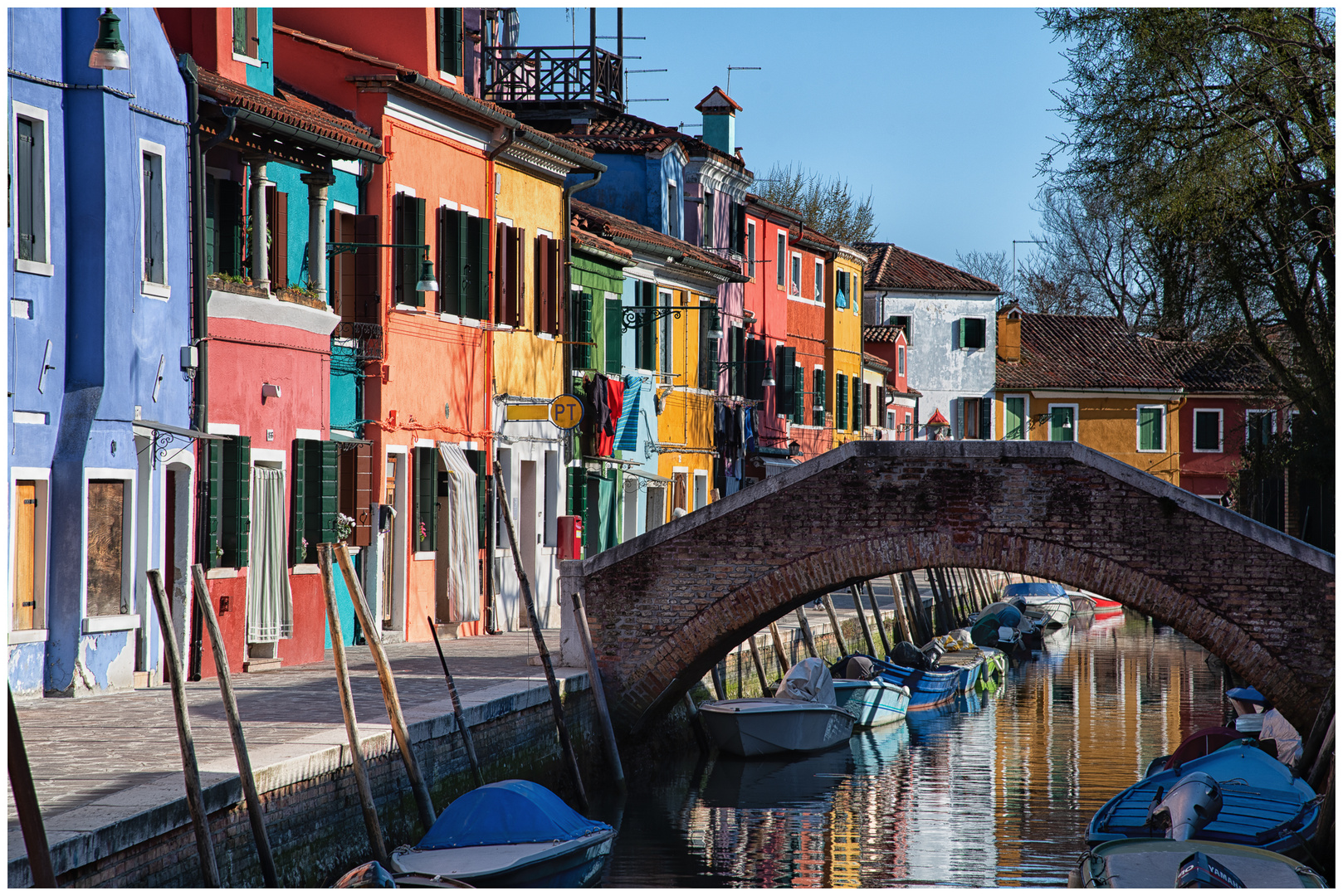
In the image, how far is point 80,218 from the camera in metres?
14.0

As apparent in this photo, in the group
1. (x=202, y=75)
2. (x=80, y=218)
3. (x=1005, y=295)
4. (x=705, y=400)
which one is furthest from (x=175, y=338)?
(x=1005, y=295)

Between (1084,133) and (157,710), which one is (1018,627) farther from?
(157,710)

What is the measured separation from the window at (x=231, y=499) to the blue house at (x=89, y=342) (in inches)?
29.1

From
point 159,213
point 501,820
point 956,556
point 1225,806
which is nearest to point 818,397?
point 956,556

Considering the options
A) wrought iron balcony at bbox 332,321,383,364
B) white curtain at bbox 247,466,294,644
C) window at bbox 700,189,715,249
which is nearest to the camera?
white curtain at bbox 247,466,294,644

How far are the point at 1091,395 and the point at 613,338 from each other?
3136 cm

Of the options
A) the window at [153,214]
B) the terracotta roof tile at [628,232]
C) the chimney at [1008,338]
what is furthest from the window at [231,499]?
the chimney at [1008,338]

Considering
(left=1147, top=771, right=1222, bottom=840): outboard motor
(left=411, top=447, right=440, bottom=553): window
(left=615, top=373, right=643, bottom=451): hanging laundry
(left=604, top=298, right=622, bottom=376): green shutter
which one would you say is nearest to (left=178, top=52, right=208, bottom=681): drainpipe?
(left=411, top=447, right=440, bottom=553): window

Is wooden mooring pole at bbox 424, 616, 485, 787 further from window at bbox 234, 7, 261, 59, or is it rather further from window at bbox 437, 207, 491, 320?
window at bbox 437, 207, 491, 320

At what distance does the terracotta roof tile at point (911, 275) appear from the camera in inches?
2057

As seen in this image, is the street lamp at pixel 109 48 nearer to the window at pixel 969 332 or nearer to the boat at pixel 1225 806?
the boat at pixel 1225 806

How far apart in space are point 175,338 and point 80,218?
155 centimetres

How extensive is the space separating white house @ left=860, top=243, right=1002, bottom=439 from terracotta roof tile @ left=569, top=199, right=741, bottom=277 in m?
21.3

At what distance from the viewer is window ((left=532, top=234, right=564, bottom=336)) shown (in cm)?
2405
